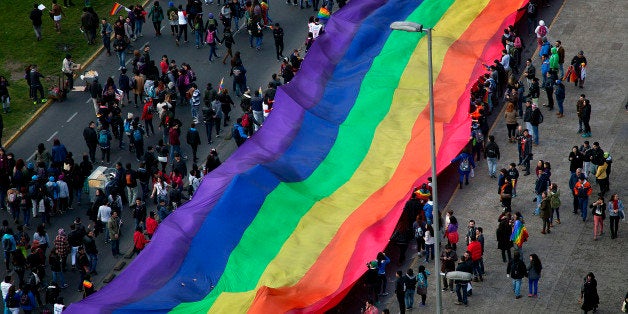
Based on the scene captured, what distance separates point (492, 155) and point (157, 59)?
631 inches

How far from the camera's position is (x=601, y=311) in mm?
43438

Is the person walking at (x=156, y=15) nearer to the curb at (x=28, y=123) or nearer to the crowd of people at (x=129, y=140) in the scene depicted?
the crowd of people at (x=129, y=140)

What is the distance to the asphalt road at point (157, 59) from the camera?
53.3m

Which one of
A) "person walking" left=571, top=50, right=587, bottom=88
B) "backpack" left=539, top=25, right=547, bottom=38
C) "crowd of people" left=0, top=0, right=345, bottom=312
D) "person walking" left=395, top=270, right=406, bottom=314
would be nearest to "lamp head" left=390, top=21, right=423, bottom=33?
"person walking" left=395, top=270, right=406, bottom=314

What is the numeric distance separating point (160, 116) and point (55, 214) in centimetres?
542

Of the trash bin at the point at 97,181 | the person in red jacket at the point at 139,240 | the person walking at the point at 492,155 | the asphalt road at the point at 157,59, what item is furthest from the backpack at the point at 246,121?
the person walking at the point at 492,155

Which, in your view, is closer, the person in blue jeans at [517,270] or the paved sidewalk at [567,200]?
the person in blue jeans at [517,270]

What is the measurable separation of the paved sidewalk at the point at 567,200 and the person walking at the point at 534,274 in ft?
0.76

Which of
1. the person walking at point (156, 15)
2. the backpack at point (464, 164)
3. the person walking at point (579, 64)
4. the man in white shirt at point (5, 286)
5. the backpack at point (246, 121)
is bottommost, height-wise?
the man in white shirt at point (5, 286)

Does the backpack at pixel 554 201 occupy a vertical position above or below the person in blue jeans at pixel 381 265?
above

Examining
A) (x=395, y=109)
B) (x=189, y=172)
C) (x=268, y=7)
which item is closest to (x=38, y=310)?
(x=189, y=172)

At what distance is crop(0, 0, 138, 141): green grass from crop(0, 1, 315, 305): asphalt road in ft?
2.11

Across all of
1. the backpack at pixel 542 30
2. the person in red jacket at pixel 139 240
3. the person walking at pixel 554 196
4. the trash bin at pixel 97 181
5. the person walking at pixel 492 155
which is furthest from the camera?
the backpack at pixel 542 30

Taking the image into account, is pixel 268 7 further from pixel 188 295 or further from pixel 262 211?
pixel 188 295
